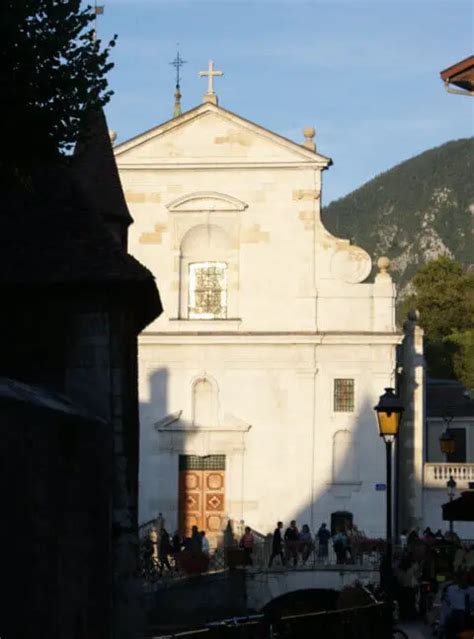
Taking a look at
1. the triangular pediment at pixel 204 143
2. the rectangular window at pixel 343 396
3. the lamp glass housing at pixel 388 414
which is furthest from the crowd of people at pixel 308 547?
the lamp glass housing at pixel 388 414

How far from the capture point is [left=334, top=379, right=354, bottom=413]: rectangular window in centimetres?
5769

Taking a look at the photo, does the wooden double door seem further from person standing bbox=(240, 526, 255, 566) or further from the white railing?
the white railing

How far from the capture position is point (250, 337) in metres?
57.7

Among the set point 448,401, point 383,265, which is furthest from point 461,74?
point 448,401

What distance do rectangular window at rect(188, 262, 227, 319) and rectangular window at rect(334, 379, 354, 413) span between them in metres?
3.96

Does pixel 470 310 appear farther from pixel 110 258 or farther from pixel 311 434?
pixel 110 258

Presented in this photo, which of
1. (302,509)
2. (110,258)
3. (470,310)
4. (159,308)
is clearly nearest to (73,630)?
(110,258)

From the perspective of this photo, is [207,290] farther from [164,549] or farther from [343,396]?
[164,549]

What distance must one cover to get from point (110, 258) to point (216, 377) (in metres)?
28.9

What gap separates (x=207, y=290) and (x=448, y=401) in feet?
73.0

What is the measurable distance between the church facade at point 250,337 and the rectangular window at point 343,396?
29 millimetres

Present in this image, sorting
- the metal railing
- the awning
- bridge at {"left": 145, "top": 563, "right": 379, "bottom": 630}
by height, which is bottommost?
bridge at {"left": 145, "top": 563, "right": 379, "bottom": 630}

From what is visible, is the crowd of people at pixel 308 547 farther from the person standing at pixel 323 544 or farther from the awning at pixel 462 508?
the awning at pixel 462 508

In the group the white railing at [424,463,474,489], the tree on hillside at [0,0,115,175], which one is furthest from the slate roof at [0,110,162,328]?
the white railing at [424,463,474,489]
